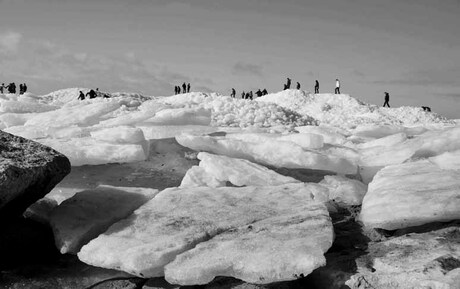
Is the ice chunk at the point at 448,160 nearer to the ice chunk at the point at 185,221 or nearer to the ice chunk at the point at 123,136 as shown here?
the ice chunk at the point at 185,221

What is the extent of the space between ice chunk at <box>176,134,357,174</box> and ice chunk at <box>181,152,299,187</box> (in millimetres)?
538

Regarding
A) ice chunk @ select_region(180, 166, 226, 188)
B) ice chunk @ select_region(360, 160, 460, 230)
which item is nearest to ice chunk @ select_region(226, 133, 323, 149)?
ice chunk @ select_region(180, 166, 226, 188)

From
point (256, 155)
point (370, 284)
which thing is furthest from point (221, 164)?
point (370, 284)

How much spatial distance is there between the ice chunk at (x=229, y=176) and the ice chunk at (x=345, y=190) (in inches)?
19.3

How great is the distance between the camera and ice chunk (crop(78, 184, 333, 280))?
374cm

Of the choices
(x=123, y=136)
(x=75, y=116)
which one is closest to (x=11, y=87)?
(x=75, y=116)

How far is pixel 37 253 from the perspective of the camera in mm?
4375

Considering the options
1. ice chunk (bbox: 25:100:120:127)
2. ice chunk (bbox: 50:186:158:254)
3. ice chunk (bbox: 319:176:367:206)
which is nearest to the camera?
ice chunk (bbox: 50:186:158:254)

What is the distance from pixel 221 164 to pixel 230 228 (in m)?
1.89

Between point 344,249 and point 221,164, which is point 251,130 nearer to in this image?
point 221,164

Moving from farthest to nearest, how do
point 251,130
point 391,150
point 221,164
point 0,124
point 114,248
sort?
point 0,124 < point 251,130 < point 391,150 < point 221,164 < point 114,248

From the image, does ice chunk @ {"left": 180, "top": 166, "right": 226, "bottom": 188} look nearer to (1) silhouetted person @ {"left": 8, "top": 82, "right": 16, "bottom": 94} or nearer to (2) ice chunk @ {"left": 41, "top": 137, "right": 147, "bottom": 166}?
(2) ice chunk @ {"left": 41, "top": 137, "right": 147, "bottom": 166}

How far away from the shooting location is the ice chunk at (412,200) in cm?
406

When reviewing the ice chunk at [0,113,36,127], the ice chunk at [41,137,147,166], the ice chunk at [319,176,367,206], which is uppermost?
the ice chunk at [41,137,147,166]
